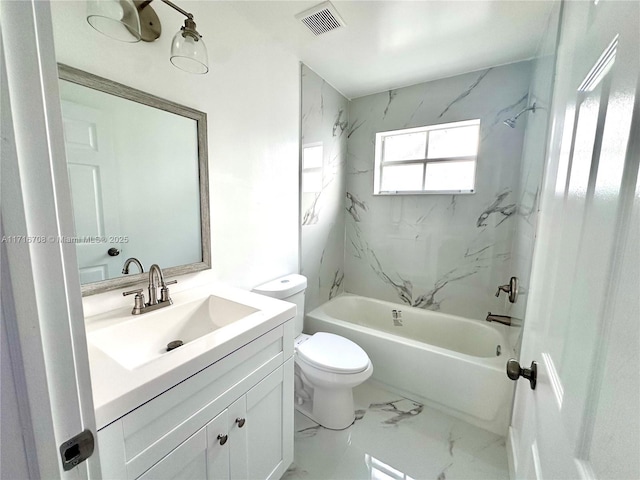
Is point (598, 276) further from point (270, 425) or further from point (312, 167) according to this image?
point (312, 167)

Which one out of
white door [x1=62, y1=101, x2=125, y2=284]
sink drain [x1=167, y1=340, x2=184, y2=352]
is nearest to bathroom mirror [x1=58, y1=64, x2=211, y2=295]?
white door [x1=62, y1=101, x2=125, y2=284]

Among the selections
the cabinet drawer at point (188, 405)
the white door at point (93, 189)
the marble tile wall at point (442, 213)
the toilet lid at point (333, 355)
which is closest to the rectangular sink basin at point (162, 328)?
the cabinet drawer at point (188, 405)

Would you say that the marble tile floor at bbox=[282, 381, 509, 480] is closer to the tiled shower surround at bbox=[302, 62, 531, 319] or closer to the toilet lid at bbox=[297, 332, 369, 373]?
the toilet lid at bbox=[297, 332, 369, 373]

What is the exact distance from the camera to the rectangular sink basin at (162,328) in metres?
0.96

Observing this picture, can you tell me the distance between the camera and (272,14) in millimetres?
1509

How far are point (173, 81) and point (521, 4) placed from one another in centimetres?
188

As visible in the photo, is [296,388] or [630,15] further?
[296,388]

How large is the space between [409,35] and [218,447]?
93.9 inches

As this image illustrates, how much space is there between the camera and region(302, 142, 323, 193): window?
7.14 ft

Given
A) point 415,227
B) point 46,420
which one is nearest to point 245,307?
point 46,420

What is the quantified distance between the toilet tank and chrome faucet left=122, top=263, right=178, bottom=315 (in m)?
0.58

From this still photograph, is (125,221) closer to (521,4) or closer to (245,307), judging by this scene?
(245,307)

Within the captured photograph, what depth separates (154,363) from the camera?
76 cm

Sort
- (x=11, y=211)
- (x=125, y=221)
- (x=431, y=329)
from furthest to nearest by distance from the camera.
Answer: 1. (x=431, y=329)
2. (x=125, y=221)
3. (x=11, y=211)
